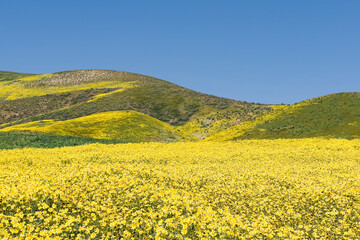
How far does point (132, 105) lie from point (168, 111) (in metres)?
15.1

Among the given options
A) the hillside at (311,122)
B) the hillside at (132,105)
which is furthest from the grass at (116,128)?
the hillside at (132,105)

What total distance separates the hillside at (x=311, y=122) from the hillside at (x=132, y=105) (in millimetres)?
18765

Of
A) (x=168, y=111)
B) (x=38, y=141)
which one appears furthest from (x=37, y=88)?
(x=38, y=141)

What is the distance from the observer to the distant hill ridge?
6380 centimetres

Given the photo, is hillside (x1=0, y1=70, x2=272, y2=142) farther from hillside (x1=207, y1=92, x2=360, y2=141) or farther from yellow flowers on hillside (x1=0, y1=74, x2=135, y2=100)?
hillside (x1=207, y1=92, x2=360, y2=141)

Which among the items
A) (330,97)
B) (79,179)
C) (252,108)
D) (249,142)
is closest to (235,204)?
(79,179)

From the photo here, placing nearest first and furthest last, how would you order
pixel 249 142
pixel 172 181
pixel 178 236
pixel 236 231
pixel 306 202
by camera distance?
pixel 178 236 → pixel 236 231 → pixel 306 202 → pixel 172 181 → pixel 249 142

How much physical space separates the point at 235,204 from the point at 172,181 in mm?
Result: 5117

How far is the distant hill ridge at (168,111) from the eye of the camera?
6380 centimetres

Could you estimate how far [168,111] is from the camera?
11169 cm

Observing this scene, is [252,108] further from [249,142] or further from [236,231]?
[236,231]

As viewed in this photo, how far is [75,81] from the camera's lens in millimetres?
185375

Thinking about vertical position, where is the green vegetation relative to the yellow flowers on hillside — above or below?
below

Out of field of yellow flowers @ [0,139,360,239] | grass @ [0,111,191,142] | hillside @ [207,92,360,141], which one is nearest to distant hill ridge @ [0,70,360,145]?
hillside @ [207,92,360,141]
